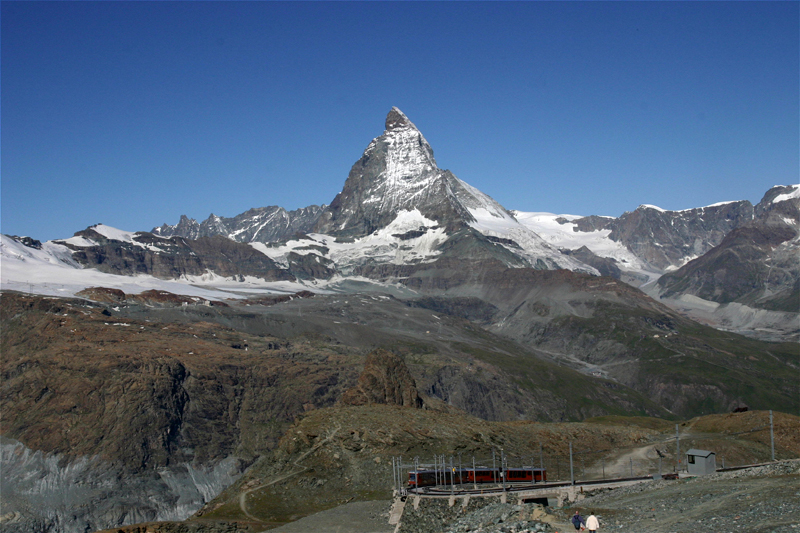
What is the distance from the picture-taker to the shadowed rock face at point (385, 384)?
456 ft

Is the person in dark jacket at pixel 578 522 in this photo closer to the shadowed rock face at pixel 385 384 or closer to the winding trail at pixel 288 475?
the winding trail at pixel 288 475

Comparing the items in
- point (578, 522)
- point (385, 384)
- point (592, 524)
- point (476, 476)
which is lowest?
point (385, 384)

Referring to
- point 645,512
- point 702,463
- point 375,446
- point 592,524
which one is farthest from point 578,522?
point 375,446

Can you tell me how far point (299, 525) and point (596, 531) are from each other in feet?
97.5

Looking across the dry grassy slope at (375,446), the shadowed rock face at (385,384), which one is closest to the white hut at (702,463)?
the dry grassy slope at (375,446)

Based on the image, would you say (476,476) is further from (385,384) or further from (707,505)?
(385,384)

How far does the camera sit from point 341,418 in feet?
317

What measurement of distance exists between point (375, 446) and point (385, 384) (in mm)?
61355

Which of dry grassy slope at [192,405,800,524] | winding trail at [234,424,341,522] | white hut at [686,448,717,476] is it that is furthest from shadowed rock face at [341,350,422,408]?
white hut at [686,448,717,476]

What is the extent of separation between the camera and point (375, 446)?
3457 inches

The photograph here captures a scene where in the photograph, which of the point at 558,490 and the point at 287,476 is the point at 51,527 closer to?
the point at 287,476

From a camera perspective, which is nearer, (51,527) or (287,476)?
(287,476)

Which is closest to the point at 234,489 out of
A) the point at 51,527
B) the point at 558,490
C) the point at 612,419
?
the point at 558,490

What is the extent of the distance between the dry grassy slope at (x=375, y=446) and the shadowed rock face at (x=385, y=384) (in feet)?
96.5
